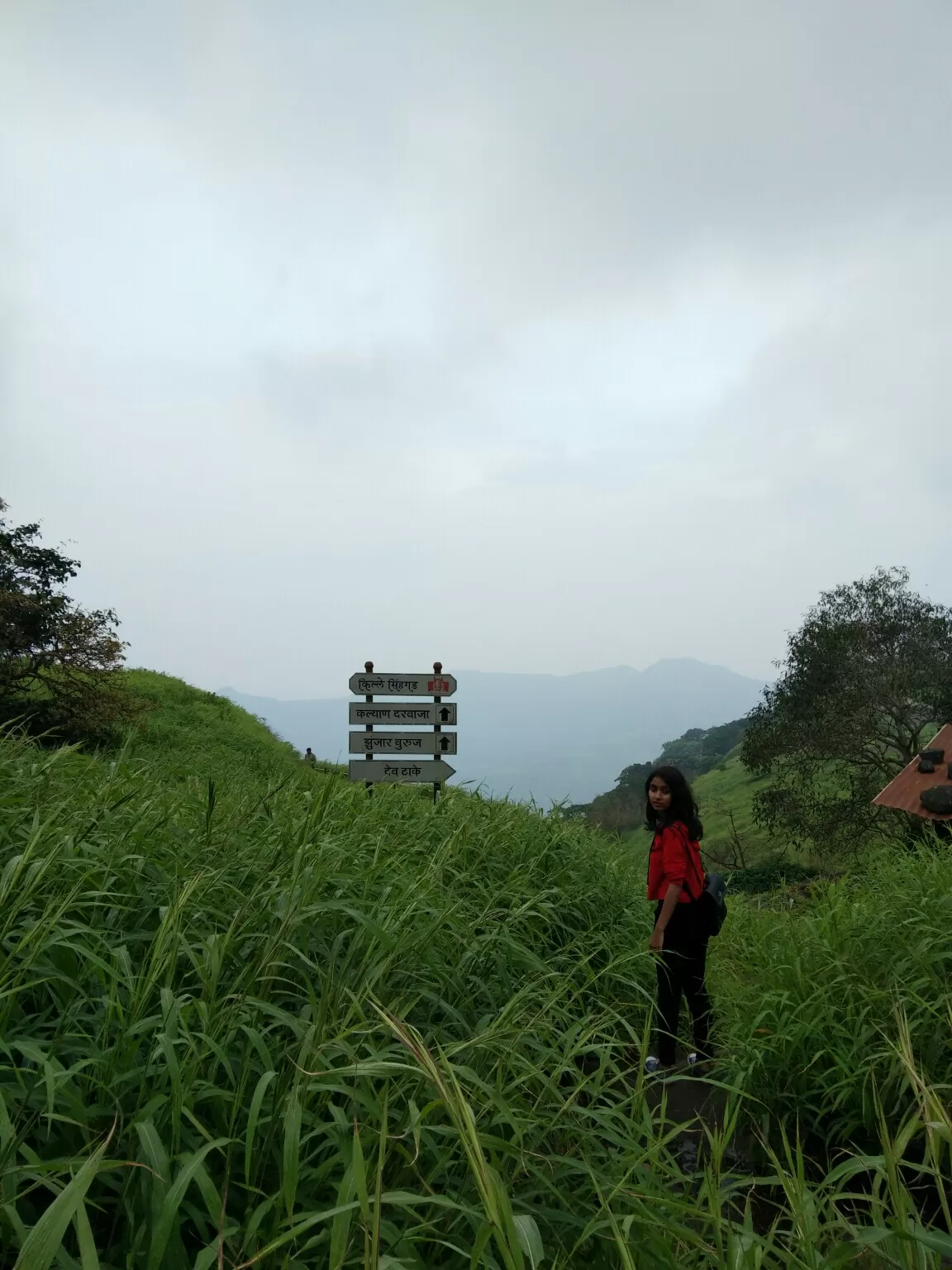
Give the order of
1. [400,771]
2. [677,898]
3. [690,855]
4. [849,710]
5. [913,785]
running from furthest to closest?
[849,710] → [400,771] → [913,785] → [690,855] → [677,898]

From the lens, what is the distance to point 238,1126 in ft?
6.68

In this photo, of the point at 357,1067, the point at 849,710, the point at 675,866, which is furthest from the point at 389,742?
the point at 849,710

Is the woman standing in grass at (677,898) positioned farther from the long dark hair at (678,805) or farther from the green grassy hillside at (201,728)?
the green grassy hillside at (201,728)

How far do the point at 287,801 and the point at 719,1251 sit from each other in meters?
3.80

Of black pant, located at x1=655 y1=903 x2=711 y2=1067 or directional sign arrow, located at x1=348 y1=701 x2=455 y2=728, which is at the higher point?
directional sign arrow, located at x1=348 y1=701 x2=455 y2=728

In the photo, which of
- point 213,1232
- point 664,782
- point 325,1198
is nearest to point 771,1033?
point 664,782

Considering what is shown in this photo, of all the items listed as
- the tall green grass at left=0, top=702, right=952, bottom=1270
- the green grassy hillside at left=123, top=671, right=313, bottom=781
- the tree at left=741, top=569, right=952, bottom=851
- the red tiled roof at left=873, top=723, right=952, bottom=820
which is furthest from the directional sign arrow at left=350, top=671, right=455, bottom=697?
the tree at left=741, top=569, right=952, bottom=851

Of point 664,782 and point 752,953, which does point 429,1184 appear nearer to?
point 664,782

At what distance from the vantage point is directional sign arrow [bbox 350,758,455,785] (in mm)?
10031

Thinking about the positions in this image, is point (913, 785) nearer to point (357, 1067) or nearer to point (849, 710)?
point (357, 1067)

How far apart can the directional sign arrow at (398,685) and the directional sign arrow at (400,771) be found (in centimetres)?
81

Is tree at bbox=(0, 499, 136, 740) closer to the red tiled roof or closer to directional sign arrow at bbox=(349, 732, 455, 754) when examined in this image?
directional sign arrow at bbox=(349, 732, 455, 754)

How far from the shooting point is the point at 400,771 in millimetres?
10047

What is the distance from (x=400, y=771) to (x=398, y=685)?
105 centimetres
